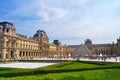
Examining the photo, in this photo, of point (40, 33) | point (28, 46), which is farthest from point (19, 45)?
point (40, 33)

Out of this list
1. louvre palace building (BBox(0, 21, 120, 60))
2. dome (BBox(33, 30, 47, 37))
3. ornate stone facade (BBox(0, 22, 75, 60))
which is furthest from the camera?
dome (BBox(33, 30, 47, 37))

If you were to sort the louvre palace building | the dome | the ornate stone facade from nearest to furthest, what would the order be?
the ornate stone facade
the louvre palace building
the dome

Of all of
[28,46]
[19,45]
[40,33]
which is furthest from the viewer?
[40,33]

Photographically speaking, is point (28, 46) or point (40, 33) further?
point (40, 33)

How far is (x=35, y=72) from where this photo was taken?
555 inches

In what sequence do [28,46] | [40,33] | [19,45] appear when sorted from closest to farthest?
[19,45] < [28,46] < [40,33]

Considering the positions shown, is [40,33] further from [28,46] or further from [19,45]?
[19,45]

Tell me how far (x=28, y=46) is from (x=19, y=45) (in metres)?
9.64

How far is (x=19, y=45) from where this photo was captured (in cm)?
7475

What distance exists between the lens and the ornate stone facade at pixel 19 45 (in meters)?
65.1

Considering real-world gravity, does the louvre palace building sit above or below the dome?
below

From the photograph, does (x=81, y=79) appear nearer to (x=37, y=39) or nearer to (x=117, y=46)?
(x=37, y=39)

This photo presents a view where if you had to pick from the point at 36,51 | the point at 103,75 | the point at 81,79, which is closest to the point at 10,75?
the point at 81,79

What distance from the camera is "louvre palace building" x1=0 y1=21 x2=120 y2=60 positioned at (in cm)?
6594
